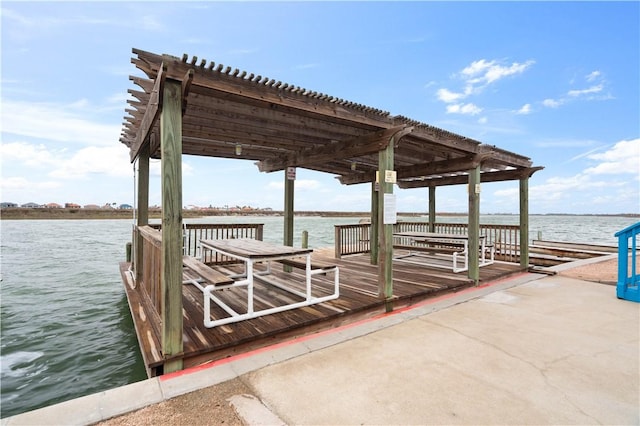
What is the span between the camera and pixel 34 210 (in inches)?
1751

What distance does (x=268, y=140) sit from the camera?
4645 mm

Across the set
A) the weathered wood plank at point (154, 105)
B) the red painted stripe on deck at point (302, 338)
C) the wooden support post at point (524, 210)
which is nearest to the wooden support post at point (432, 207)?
the wooden support post at point (524, 210)

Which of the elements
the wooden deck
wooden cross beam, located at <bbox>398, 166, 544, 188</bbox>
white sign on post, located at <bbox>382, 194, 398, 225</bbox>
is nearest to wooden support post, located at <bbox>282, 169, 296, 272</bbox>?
the wooden deck

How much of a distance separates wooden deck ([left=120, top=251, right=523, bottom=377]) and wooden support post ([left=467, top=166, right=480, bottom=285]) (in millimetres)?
226

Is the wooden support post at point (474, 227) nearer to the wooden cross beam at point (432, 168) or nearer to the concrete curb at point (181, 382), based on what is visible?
the wooden cross beam at point (432, 168)

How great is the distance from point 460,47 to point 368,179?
533 centimetres

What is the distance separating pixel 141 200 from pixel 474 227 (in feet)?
18.9

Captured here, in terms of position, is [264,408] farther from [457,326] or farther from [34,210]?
[34,210]

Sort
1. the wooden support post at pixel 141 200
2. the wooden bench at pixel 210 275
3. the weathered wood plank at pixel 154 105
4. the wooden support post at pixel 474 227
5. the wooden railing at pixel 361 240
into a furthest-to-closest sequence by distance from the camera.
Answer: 1. the wooden railing at pixel 361 240
2. the wooden support post at pixel 474 227
3. the wooden support post at pixel 141 200
4. the wooden bench at pixel 210 275
5. the weathered wood plank at pixel 154 105

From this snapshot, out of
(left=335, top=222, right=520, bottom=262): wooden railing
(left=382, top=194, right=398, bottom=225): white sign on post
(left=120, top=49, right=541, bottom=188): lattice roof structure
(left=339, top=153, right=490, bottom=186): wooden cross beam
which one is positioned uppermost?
(left=120, top=49, right=541, bottom=188): lattice roof structure

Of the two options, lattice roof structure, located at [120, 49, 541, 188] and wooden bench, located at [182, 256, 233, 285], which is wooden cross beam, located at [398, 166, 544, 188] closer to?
lattice roof structure, located at [120, 49, 541, 188]

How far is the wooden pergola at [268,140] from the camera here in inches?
92.5

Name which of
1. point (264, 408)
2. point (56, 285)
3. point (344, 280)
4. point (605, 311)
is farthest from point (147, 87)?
point (56, 285)

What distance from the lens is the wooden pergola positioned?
2.35 m
